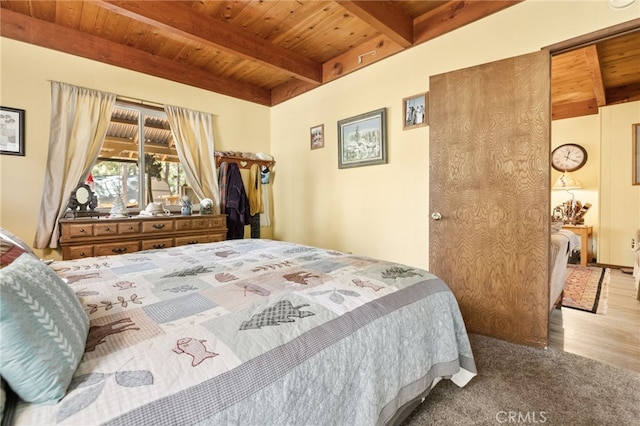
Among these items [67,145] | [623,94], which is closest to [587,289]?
[623,94]

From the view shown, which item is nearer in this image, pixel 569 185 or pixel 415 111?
pixel 415 111

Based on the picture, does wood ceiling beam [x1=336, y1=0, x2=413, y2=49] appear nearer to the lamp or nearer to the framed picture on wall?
the framed picture on wall

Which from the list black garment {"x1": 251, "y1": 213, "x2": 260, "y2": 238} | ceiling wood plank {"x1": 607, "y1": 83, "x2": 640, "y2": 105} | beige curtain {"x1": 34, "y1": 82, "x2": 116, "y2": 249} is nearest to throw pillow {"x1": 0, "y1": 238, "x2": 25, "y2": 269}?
beige curtain {"x1": 34, "y1": 82, "x2": 116, "y2": 249}

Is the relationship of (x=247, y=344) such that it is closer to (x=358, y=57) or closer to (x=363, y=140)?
(x=363, y=140)

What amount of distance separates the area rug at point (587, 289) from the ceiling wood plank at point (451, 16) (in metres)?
2.75

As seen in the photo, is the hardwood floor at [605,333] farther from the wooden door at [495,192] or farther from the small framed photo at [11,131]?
the small framed photo at [11,131]

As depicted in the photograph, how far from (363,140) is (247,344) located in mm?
2829

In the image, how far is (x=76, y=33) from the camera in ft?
9.24

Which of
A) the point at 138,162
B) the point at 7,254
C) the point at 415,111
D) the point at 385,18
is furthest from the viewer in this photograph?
the point at 138,162

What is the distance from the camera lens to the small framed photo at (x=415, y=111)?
2.70m

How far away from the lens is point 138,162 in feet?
10.9

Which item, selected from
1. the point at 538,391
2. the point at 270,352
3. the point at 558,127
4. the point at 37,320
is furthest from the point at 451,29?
the point at 558,127

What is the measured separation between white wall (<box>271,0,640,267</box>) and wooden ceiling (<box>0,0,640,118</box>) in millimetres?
154

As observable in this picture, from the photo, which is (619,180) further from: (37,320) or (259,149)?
(37,320)
